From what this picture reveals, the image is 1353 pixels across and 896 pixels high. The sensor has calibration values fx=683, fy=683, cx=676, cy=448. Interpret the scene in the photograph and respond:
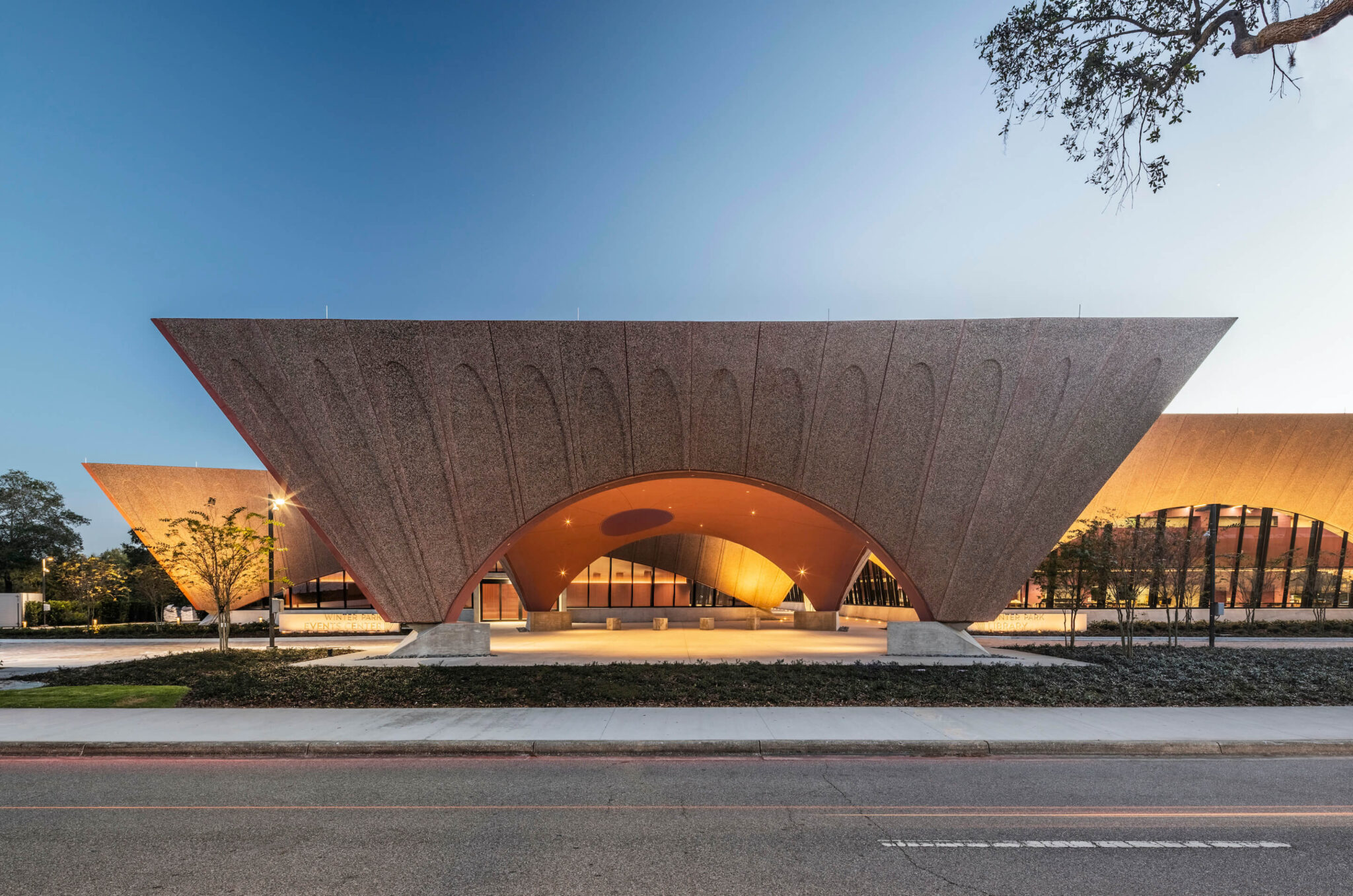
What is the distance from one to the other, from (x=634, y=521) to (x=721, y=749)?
2219 centimetres

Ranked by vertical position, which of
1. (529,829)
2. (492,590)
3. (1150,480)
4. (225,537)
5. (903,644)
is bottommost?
(492,590)

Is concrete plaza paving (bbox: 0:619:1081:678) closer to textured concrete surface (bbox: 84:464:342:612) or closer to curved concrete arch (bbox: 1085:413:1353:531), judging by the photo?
textured concrete surface (bbox: 84:464:342:612)

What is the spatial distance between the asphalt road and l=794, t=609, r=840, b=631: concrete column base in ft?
78.8

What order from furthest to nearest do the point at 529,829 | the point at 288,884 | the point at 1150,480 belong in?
1. the point at 1150,480
2. the point at 529,829
3. the point at 288,884

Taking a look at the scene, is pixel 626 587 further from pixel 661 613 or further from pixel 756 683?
pixel 756 683

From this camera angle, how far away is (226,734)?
10242 millimetres

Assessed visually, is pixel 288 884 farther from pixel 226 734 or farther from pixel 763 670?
pixel 763 670

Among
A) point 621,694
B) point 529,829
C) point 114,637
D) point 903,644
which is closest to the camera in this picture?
point 529,829

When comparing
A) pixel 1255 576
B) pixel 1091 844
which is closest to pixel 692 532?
pixel 1091 844

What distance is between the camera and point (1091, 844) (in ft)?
20.4

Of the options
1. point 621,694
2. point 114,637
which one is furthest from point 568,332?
point 114,637

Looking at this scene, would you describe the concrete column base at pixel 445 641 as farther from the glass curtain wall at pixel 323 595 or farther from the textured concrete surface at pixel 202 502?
the glass curtain wall at pixel 323 595

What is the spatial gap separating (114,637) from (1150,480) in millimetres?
49717

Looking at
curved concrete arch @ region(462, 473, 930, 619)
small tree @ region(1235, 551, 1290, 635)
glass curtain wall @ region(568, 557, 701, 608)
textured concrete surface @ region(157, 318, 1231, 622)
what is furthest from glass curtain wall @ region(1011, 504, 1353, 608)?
textured concrete surface @ region(157, 318, 1231, 622)
